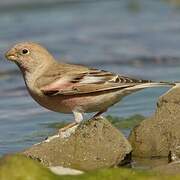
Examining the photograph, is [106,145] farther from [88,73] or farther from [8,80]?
[8,80]

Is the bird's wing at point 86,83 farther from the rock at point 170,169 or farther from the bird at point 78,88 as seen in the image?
the rock at point 170,169

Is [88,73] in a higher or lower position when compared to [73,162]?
higher

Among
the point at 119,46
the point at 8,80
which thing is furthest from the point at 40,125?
the point at 119,46

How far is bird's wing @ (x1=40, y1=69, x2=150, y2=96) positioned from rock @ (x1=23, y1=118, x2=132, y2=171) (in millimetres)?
558

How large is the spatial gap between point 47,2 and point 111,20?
7.59 feet

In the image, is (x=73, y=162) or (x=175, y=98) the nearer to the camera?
(x=73, y=162)

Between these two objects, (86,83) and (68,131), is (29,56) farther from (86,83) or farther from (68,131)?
(68,131)

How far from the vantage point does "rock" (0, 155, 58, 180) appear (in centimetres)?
653

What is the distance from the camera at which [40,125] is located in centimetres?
1080

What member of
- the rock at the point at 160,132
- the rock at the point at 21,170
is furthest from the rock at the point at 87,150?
the rock at the point at 21,170

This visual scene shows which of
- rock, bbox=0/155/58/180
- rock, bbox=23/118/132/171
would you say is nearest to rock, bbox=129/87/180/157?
rock, bbox=23/118/132/171

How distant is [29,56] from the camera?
9445mm

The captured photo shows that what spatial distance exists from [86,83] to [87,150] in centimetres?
94

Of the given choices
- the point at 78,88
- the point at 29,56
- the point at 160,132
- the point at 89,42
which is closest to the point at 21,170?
the point at 160,132
